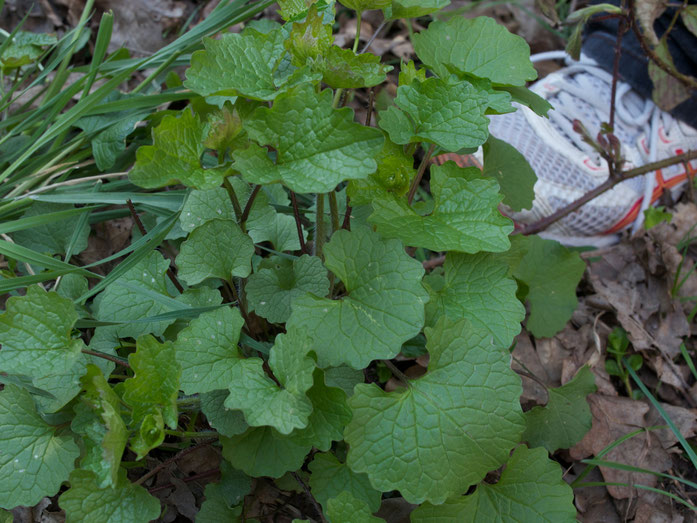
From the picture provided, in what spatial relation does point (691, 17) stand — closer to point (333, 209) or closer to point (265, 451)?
point (333, 209)

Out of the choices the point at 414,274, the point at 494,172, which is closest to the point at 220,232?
the point at 414,274

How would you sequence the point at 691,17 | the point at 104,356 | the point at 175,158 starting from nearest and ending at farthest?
the point at 175,158, the point at 104,356, the point at 691,17

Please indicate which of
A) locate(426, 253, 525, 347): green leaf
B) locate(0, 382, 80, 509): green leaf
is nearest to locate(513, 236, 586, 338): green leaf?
locate(426, 253, 525, 347): green leaf

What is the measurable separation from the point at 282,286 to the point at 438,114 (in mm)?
566

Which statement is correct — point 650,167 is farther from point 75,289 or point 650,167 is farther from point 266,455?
point 75,289

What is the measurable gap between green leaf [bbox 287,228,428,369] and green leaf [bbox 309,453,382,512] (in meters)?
0.33

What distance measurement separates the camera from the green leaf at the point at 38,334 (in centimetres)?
123

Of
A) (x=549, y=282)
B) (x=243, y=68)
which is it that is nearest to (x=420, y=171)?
(x=243, y=68)

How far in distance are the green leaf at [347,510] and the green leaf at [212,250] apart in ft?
1.83

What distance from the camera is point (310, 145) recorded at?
117cm

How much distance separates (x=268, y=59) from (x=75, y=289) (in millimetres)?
835

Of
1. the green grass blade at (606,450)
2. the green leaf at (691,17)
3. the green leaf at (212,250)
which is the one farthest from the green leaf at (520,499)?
the green leaf at (691,17)

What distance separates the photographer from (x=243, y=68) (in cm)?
124

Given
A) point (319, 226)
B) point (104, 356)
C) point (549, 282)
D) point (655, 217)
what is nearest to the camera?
point (104, 356)
